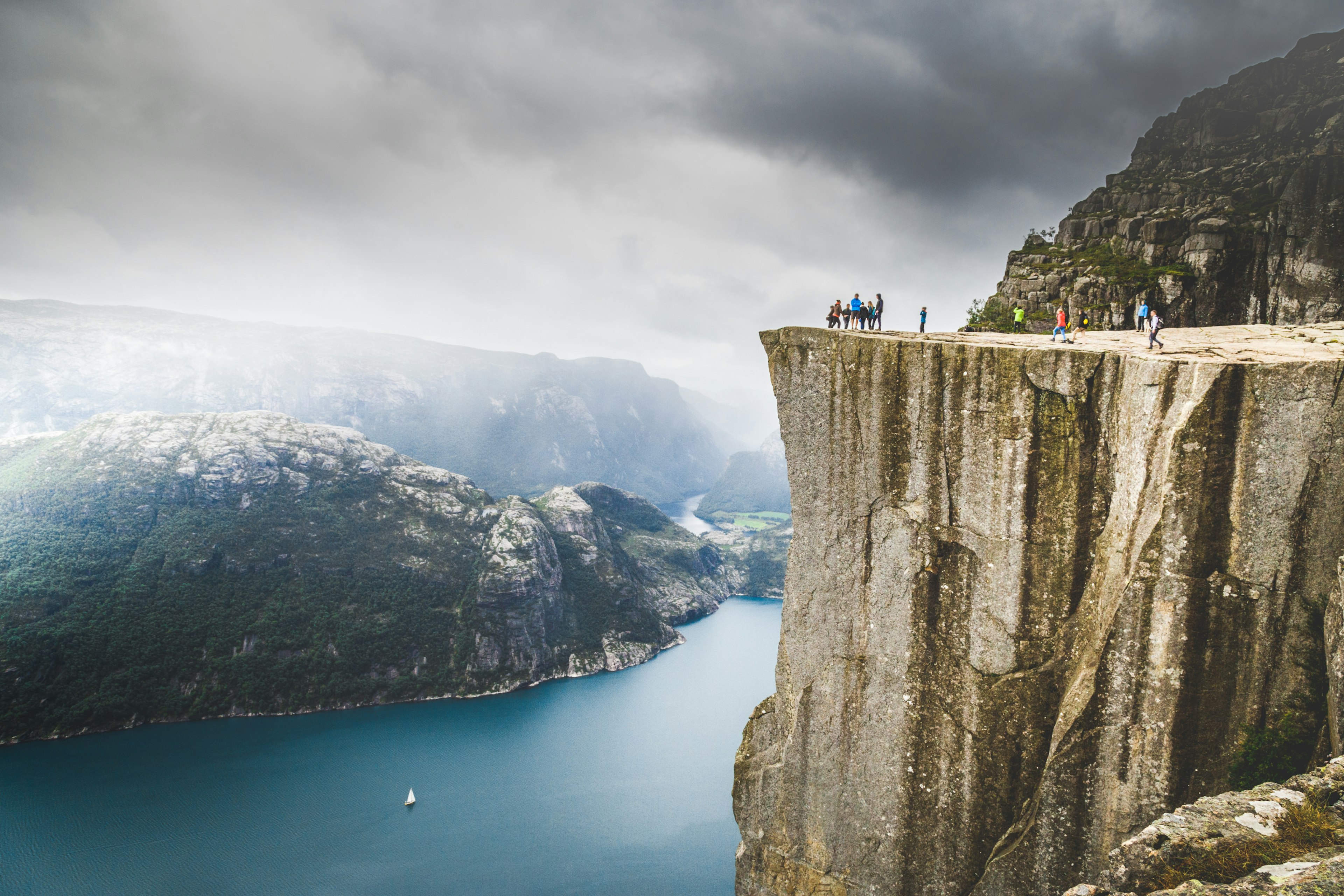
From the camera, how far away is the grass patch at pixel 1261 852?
6.78 metres

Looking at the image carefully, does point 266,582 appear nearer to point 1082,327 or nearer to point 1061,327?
point 1061,327

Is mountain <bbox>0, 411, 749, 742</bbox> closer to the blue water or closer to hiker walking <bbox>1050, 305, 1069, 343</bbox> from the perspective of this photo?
the blue water

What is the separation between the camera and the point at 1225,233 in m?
24.3

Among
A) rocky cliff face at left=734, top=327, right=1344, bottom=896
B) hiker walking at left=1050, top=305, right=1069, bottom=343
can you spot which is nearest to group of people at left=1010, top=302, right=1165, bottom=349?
hiker walking at left=1050, top=305, right=1069, bottom=343

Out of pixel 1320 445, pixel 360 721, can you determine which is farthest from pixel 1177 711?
pixel 360 721

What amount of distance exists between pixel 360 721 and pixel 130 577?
142 feet

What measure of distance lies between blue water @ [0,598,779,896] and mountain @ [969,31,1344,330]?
146 ft

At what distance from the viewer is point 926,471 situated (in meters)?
13.3

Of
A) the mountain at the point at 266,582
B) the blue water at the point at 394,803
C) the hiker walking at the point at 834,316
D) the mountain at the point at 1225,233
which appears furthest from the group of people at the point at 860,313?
the mountain at the point at 266,582

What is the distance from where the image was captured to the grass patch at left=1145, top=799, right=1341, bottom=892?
6.78 meters

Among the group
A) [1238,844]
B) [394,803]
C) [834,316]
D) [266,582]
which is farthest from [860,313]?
[266,582]

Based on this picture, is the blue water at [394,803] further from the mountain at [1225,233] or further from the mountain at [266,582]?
the mountain at [1225,233]

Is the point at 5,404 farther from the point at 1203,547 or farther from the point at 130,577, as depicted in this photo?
the point at 1203,547

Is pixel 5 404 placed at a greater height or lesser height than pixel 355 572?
greater
